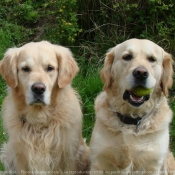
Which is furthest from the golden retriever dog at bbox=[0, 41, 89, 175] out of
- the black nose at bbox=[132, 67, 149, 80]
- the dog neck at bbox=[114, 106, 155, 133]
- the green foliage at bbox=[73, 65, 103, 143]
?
the green foliage at bbox=[73, 65, 103, 143]

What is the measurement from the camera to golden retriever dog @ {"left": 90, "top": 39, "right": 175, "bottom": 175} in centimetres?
383

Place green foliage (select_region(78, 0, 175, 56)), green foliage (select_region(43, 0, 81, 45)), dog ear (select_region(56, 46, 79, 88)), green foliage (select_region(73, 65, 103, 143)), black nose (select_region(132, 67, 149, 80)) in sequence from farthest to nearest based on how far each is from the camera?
green foliage (select_region(43, 0, 81, 45))
green foliage (select_region(78, 0, 175, 56))
green foliage (select_region(73, 65, 103, 143))
dog ear (select_region(56, 46, 79, 88))
black nose (select_region(132, 67, 149, 80))

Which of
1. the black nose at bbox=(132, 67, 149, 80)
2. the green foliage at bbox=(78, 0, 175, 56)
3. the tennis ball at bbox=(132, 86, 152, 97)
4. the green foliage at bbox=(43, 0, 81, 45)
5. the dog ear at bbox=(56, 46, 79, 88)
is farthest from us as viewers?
the green foliage at bbox=(43, 0, 81, 45)

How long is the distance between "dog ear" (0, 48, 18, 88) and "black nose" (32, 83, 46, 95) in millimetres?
266

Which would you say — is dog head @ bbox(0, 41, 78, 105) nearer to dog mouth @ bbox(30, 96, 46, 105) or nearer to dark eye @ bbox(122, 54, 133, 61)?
dog mouth @ bbox(30, 96, 46, 105)

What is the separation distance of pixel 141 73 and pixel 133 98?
29 cm

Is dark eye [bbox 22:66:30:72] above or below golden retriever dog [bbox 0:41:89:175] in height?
above

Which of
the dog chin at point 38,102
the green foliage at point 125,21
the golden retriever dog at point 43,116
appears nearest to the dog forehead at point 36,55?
the golden retriever dog at point 43,116

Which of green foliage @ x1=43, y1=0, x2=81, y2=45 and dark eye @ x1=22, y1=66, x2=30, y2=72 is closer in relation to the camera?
dark eye @ x1=22, y1=66, x2=30, y2=72

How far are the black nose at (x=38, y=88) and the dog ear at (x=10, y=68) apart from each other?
0.27 m

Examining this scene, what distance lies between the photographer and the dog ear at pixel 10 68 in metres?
4.07

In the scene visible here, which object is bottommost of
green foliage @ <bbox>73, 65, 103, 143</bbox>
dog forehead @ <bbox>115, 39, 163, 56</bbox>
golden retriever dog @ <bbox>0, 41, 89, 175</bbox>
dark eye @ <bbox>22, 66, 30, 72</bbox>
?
green foliage @ <bbox>73, 65, 103, 143</bbox>

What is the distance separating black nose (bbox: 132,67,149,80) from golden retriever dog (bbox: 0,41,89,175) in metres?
0.78

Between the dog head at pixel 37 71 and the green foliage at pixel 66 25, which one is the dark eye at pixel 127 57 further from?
the green foliage at pixel 66 25
